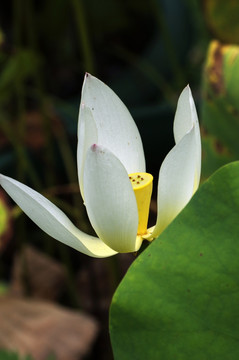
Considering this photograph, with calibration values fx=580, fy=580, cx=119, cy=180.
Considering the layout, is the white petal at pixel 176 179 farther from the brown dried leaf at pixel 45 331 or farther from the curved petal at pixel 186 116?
the brown dried leaf at pixel 45 331

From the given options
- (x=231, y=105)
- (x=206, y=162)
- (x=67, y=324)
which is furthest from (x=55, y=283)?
(x=231, y=105)

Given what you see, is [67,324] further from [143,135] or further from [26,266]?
[143,135]

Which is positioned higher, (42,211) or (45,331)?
(42,211)

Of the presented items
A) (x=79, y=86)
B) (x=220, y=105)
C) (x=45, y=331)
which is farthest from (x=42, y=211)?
(x=79, y=86)

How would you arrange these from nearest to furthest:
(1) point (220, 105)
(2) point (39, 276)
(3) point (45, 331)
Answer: (1) point (220, 105) → (3) point (45, 331) → (2) point (39, 276)

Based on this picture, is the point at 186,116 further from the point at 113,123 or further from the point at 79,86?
the point at 79,86

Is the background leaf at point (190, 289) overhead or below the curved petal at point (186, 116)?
below

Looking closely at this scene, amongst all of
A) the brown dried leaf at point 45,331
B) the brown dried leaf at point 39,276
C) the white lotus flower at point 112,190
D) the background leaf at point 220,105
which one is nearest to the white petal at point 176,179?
the white lotus flower at point 112,190

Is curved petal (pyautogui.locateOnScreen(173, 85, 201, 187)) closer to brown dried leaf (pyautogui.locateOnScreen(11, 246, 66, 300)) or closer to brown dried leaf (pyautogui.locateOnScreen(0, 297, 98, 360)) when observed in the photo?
brown dried leaf (pyautogui.locateOnScreen(0, 297, 98, 360))
